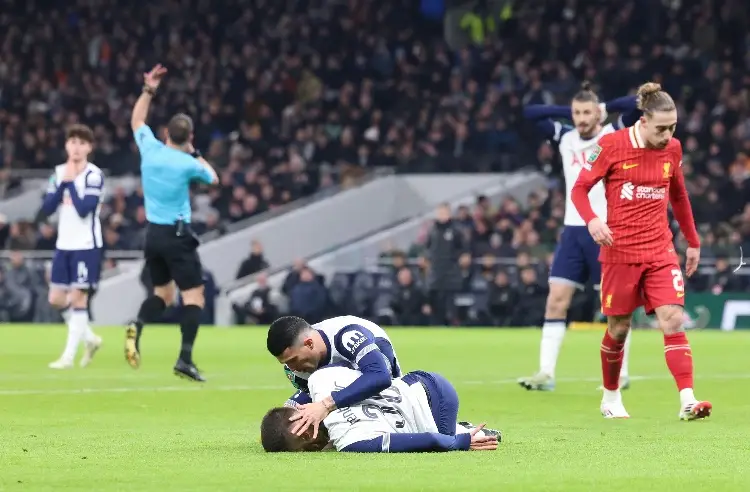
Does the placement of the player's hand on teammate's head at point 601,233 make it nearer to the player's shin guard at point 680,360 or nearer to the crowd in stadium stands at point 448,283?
the player's shin guard at point 680,360

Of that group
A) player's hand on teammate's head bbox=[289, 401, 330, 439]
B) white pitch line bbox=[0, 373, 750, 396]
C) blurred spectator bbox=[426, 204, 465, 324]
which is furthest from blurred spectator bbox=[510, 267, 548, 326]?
player's hand on teammate's head bbox=[289, 401, 330, 439]

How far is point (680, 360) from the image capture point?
10.5m

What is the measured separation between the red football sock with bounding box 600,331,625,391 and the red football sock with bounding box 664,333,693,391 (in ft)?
1.54

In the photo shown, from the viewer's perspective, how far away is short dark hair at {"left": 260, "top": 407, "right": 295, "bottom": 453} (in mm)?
8320

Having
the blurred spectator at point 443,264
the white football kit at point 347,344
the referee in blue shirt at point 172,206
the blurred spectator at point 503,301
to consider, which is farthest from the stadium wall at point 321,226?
the white football kit at point 347,344

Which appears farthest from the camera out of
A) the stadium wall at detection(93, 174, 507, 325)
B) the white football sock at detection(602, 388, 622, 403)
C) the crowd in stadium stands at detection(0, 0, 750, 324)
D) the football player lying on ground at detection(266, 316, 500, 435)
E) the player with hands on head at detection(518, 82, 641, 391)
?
the stadium wall at detection(93, 174, 507, 325)

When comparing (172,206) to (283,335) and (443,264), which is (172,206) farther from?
(443,264)

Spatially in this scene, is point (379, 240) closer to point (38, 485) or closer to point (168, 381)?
point (168, 381)

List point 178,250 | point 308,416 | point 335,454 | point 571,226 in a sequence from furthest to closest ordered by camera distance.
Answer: point 178,250
point 571,226
point 335,454
point 308,416

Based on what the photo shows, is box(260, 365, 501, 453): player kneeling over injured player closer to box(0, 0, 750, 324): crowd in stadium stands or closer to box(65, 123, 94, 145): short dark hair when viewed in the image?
box(65, 123, 94, 145): short dark hair

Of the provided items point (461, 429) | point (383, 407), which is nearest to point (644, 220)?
point (461, 429)

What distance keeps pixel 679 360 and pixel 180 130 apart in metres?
5.80

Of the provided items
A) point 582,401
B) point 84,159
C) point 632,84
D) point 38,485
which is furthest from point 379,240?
point 38,485

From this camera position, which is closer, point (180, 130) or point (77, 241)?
point (180, 130)
